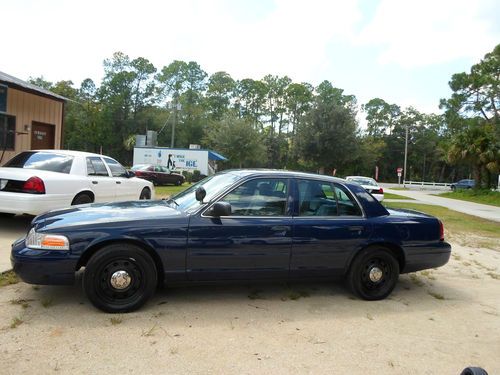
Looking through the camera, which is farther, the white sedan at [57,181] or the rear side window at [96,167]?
the rear side window at [96,167]

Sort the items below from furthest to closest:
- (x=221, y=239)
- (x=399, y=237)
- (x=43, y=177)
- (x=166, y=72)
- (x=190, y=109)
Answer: (x=166, y=72) < (x=190, y=109) < (x=43, y=177) < (x=399, y=237) < (x=221, y=239)

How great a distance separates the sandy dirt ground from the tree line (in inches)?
1212

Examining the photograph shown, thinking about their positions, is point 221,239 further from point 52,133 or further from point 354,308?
point 52,133

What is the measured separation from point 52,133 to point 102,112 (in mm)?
57421

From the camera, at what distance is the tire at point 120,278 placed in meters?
4.01

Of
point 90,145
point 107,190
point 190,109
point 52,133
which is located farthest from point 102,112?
point 107,190

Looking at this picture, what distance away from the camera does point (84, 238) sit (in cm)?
400

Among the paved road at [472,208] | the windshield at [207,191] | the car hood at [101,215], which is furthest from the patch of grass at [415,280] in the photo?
the paved road at [472,208]

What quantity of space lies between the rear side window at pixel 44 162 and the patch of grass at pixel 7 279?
2965mm

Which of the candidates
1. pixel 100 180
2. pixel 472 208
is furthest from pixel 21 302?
pixel 472 208

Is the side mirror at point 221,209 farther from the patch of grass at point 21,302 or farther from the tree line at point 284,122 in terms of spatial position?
the tree line at point 284,122

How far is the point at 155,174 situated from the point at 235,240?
20922 millimetres

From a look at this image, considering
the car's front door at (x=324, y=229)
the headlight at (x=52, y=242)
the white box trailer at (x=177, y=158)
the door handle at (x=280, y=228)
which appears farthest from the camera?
the white box trailer at (x=177, y=158)

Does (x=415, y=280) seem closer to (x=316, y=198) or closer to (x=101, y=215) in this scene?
(x=316, y=198)
